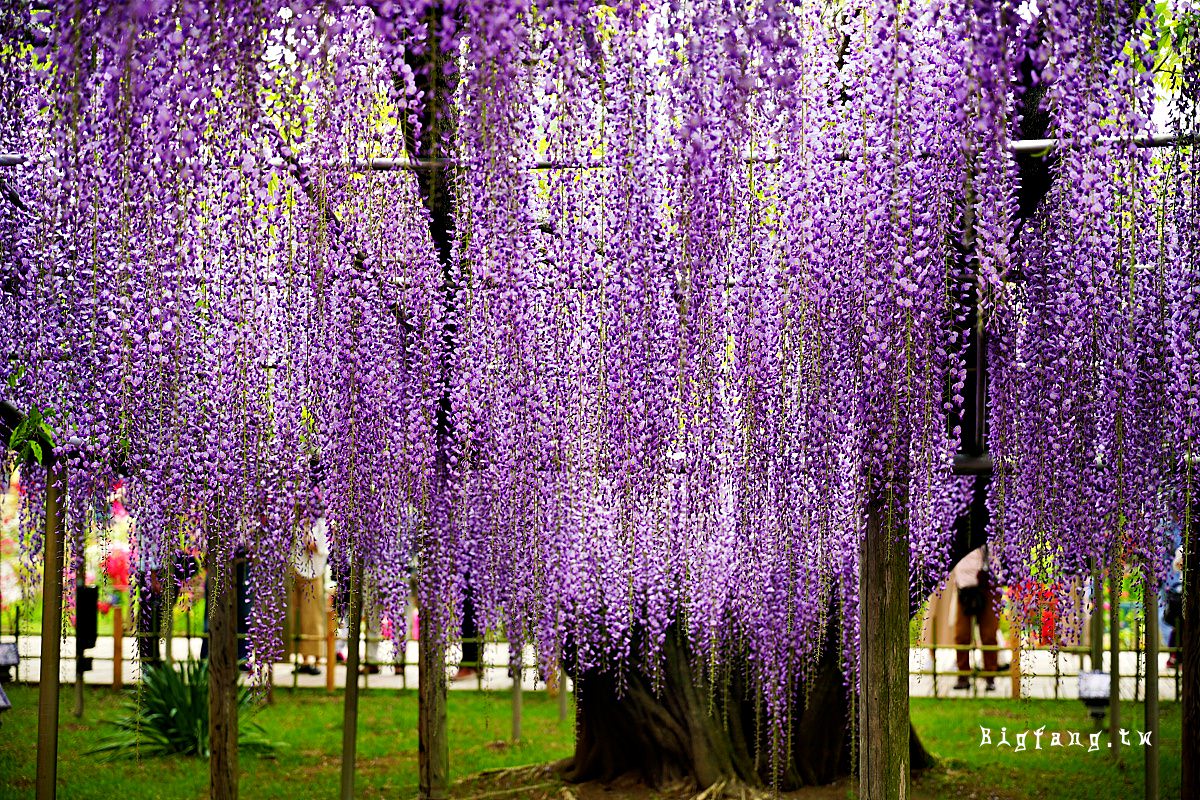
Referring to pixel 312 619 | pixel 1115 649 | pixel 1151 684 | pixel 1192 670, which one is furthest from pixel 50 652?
pixel 312 619

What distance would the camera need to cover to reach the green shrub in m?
6.98

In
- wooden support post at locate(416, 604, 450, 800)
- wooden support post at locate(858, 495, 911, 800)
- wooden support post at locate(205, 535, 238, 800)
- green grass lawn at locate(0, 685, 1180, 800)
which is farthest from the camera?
green grass lawn at locate(0, 685, 1180, 800)

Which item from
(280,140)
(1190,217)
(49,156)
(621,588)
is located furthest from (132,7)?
(621,588)

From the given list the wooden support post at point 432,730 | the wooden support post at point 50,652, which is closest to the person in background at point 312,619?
the wooden support post at point 432,730

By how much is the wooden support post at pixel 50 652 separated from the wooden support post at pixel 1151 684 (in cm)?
405

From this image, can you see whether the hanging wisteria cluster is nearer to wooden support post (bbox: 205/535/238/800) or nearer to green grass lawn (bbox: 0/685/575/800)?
wooden support post (bbox: 205/535/238/800)

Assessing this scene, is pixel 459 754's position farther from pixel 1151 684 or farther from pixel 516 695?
pixel 1151 684

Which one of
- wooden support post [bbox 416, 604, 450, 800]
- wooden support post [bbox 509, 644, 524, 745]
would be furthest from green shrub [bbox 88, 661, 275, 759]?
wooden support post [bbox 416, 604, 450, 800]

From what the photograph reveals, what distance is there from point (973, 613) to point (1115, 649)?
3398mm

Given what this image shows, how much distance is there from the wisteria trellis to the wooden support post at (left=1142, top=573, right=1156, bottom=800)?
182 millimetres

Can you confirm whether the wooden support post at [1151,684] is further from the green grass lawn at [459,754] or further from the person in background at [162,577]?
the person in background at [162,577]

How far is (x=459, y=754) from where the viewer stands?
22.8ft

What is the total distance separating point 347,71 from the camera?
375cm

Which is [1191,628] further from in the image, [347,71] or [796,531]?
[347,71]
